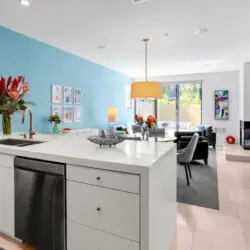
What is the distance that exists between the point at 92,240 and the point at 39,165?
2.21 ft

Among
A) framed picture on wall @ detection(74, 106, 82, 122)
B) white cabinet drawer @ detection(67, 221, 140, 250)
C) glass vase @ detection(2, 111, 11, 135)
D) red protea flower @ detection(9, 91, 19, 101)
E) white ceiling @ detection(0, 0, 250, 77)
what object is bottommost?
white cabinet drawer @ detection(67, 221, 140, 250)

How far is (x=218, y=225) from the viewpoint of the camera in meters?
2.33

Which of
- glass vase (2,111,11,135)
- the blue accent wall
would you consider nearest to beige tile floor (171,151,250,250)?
glass vase (2,111,11,135)

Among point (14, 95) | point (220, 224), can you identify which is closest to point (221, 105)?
point (220, 224)

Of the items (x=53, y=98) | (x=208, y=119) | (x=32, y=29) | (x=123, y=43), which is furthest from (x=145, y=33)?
(x=208, y=119)

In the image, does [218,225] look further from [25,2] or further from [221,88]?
[221,88]

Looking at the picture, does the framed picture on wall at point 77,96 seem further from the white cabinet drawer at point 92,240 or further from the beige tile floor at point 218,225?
the white cabinet drawer at point 92,240

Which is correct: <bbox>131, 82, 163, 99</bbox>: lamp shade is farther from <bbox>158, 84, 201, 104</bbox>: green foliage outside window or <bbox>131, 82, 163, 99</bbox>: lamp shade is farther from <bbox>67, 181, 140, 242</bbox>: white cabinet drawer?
<bbox>158, 84, 201, 104</bbox>: green foliage outside window

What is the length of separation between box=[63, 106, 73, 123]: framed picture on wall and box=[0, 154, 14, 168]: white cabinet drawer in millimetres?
3170

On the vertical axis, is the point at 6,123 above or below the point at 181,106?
below

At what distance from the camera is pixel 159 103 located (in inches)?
346

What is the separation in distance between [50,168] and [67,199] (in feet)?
0.85

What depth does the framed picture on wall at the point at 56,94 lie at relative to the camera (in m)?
4.60

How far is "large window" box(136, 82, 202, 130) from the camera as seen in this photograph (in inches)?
321
